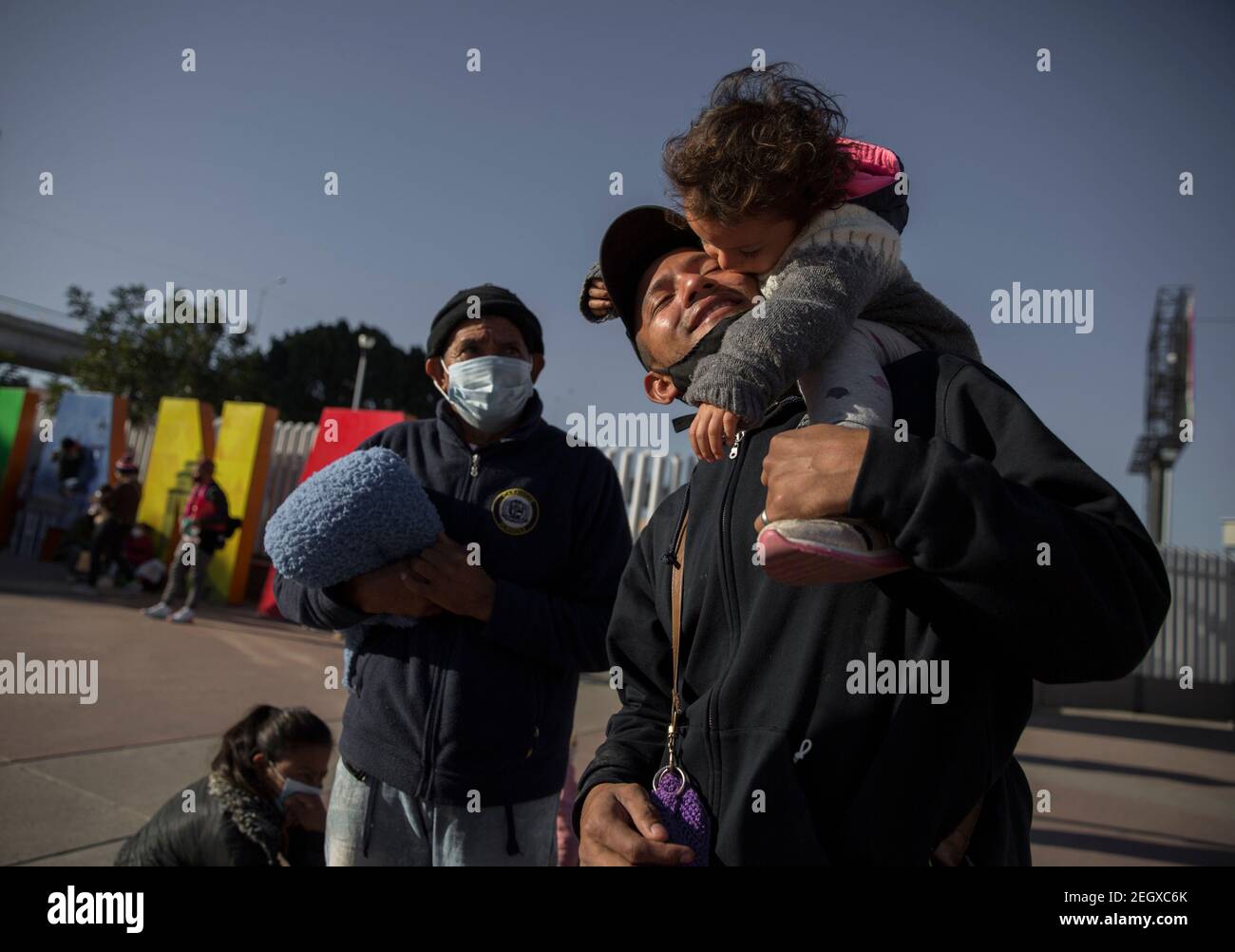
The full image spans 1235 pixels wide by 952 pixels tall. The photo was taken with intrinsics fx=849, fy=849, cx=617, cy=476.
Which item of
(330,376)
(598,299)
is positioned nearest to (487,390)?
(598,299)

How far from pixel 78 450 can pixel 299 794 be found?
1282cm

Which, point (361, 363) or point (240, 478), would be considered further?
point (361, 363)

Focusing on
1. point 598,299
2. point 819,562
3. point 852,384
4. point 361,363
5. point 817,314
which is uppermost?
point 361,363

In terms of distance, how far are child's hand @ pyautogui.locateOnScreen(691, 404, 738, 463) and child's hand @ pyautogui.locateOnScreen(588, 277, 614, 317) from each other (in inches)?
23.5

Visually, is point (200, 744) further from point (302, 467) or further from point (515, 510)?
point (302, 467)

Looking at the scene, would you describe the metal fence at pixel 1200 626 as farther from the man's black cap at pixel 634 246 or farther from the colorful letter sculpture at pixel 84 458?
the colorful letter sculpture at pixel 84 458

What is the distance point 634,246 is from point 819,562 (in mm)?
891

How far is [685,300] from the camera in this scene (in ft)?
5.03

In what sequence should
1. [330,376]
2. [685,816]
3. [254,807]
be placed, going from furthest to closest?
1. [330,376]
2. [254,807]
3. [685,816]

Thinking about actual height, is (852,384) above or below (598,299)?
below

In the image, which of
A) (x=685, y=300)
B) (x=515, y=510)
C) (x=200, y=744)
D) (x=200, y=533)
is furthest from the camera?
(x=200, y=533)

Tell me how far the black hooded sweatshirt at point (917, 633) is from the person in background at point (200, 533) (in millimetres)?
9739

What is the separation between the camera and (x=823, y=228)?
1340 mm

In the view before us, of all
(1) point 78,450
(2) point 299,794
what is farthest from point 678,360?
(1) point 78,450
